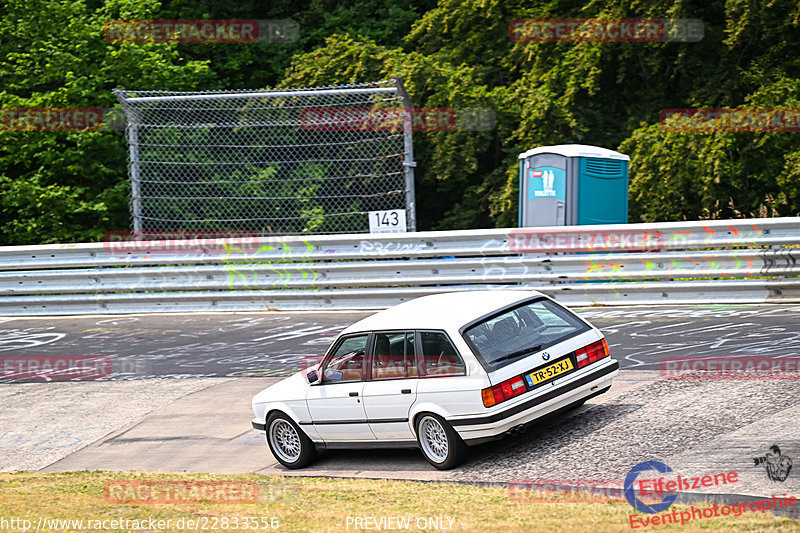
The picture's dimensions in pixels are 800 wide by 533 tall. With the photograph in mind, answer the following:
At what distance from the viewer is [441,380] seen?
7922 mm

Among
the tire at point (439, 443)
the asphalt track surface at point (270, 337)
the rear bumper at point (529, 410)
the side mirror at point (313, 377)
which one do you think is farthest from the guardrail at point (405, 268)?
the tire at point (439, 443)

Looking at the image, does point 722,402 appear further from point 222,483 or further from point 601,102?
point 601,102

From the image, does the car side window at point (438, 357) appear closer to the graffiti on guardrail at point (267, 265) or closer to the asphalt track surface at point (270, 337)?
the asphalt track surface at point (270, 337)

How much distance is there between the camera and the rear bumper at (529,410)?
765cm

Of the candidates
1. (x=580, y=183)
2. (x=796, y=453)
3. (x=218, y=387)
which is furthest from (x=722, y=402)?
(x=580, y=183)


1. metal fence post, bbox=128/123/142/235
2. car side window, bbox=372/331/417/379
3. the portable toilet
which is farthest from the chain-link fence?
car side window, bbox=372/331/417/379

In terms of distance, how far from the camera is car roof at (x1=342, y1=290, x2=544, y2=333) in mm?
8156

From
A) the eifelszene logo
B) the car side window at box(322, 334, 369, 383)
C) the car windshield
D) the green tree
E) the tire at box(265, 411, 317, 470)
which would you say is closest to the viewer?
the eifelszene logo

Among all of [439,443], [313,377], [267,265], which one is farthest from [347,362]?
[267,265]

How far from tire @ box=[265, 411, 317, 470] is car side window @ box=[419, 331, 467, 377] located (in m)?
1.39

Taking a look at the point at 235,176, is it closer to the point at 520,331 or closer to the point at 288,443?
the point at 288,443

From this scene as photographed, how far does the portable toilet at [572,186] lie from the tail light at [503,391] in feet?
23.9

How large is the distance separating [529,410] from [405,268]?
695cm

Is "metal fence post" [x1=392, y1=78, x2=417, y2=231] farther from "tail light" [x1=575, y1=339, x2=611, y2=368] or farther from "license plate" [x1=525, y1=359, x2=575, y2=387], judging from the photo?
"license plate" [x1=525, y1=359, x2=575, y2=387]
